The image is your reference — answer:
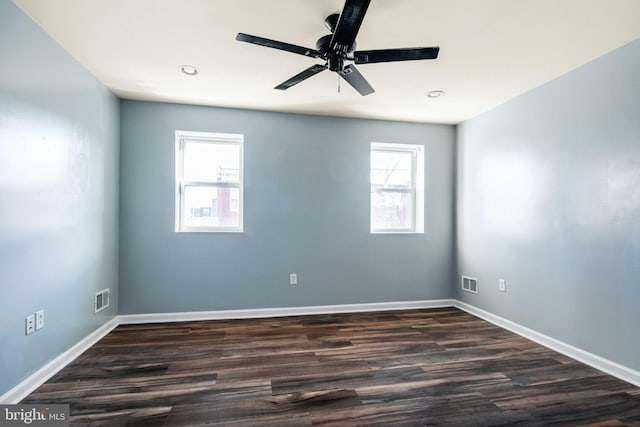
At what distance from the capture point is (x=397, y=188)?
12.8 feet

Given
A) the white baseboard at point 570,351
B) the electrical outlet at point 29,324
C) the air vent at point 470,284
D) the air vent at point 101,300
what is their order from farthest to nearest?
the air vent at point 470,284 → the air vent at point 101,300 → the white baseboard at point 570,351 → the electrical outlet at point 29,324

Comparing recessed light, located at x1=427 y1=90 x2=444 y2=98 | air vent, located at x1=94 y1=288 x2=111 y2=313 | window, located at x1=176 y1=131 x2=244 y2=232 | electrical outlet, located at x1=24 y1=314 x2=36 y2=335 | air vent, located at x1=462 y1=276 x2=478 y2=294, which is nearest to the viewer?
electrical outlet, located at x1=24 y1=314 x2=36 y2=335

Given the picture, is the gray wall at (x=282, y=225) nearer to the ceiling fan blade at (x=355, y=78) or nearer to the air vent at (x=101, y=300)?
the air vent at (x=101, y=300)

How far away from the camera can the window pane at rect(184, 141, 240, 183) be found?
3.40 meters

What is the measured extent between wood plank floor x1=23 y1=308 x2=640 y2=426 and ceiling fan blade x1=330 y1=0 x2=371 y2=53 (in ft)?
6.87

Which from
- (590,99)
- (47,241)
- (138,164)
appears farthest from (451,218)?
(47,241)

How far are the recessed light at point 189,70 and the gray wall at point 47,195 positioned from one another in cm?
80

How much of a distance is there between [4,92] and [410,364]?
317 centimetres

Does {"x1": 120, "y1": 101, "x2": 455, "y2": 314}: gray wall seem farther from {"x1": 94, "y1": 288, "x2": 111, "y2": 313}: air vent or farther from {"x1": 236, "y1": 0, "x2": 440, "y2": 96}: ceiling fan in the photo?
{"x1": 236, "y1": 0, "x2": 440, "y2": 96}: ceiling fan

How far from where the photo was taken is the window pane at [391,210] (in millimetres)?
3824

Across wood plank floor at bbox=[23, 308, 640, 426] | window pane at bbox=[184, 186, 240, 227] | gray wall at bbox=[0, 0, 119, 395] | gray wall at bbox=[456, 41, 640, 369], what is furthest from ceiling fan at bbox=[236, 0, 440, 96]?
wood plank floor at bbox=[23, 308, 640, 426]

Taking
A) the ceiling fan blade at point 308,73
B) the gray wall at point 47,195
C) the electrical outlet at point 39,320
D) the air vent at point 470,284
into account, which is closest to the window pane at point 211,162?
the gray wall at point 47,195

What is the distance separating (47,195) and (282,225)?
2042 mm

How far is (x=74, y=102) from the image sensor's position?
2363 mm
